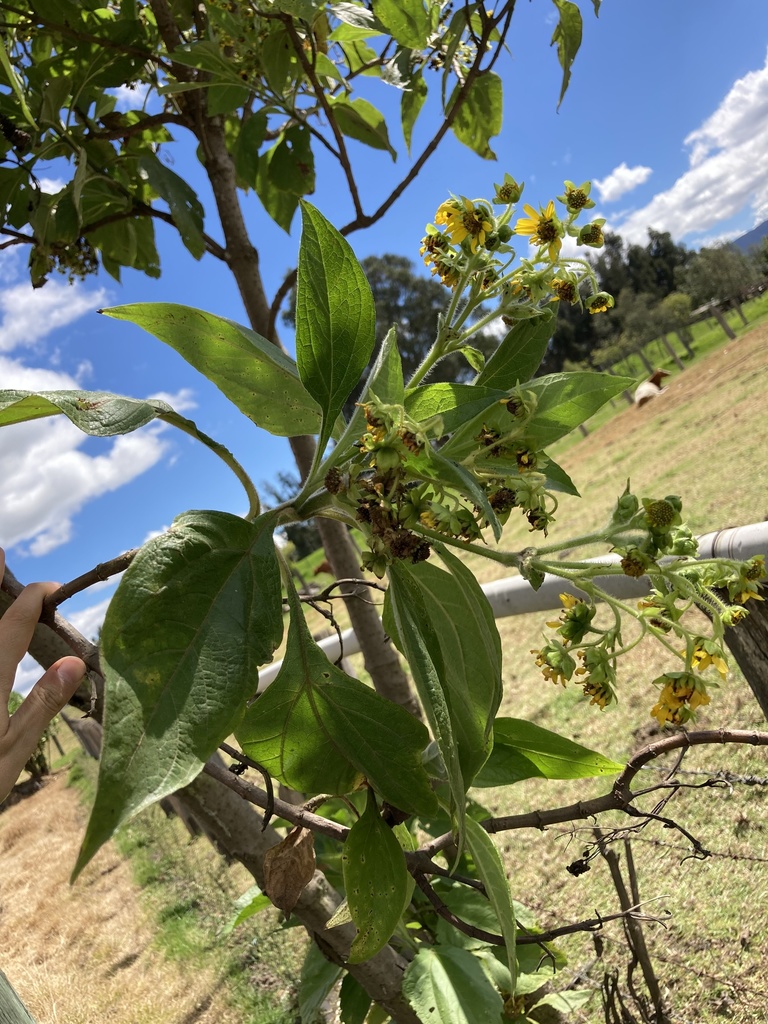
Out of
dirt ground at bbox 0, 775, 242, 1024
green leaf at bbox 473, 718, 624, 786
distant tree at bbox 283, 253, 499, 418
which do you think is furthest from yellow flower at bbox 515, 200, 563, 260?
distant tree at bbox 283, 253, 499, 418

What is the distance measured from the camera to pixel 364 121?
5.88 ft

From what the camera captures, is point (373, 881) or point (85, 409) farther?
point (373, 881)

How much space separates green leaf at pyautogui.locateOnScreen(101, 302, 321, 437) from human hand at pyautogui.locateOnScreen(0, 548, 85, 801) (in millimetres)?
242

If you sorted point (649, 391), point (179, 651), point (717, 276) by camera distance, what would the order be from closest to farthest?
point (179, 651), point (649, 391), point (717, 276)

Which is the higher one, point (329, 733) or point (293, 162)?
point (293, 162)

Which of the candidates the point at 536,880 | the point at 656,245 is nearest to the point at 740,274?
the point at 656,245

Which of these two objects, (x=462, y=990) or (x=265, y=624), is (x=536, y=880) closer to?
(x=462, y=990)

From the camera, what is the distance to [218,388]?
2.04 ft

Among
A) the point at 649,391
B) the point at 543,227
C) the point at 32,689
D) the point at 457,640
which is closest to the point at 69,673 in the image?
the point at 32,689

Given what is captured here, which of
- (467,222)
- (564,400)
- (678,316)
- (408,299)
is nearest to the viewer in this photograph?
(564,400)

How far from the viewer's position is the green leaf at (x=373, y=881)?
670mm

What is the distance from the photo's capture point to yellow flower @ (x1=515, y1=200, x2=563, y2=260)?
0.71m

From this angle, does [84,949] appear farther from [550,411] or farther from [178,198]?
[550,411]

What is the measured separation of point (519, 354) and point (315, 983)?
43.2 inches
